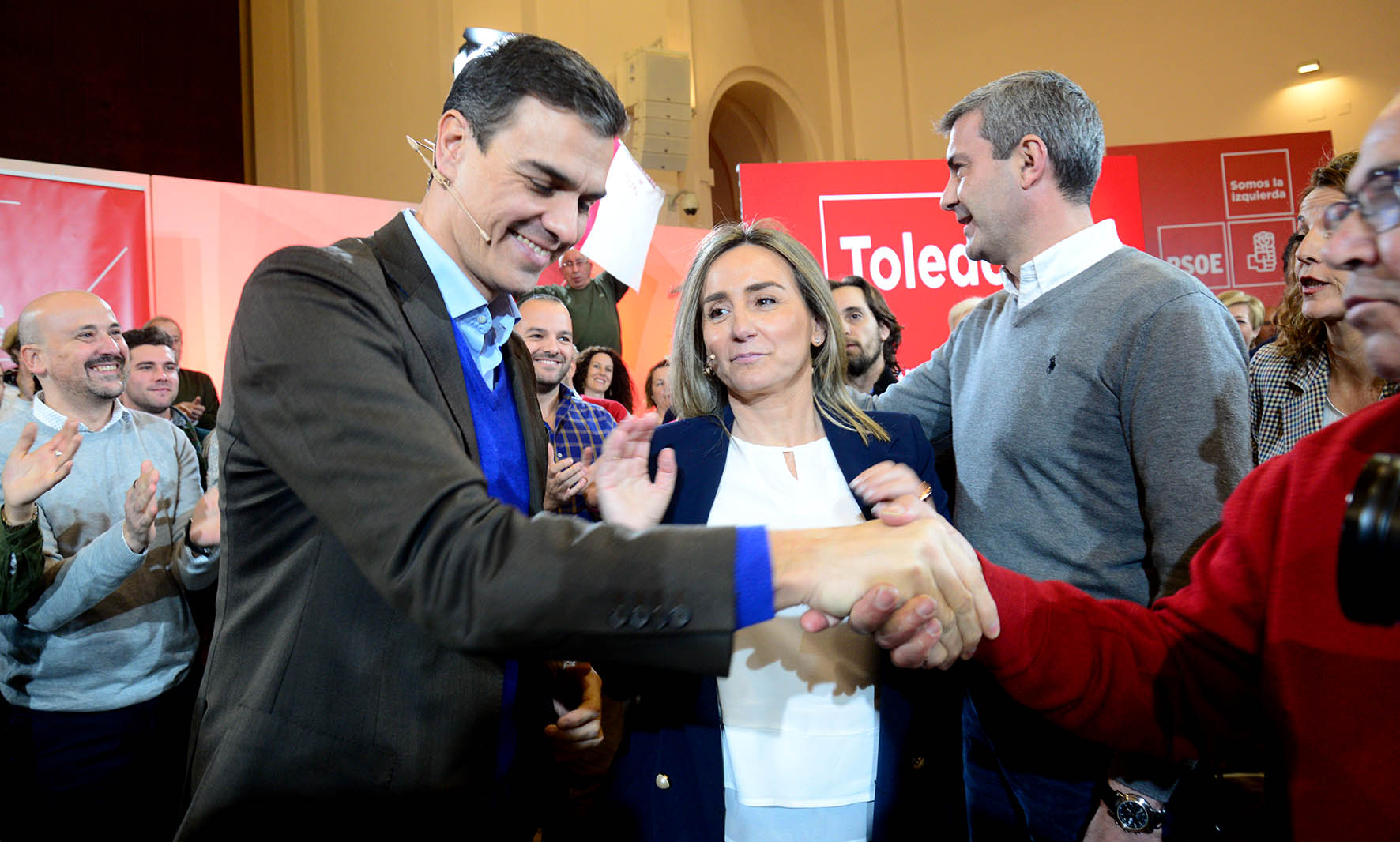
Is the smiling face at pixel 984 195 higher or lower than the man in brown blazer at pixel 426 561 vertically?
higher

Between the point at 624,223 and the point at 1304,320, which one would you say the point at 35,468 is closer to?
the point at 624,223

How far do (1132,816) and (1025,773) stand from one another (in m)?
0.24

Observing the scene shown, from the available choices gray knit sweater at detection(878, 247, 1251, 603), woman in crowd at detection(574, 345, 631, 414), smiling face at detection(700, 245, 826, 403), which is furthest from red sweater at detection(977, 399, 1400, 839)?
woman in crowd at detection(574, 345, 631, 414)

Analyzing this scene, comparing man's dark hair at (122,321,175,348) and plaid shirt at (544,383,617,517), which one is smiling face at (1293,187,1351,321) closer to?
plaid shirt at (544,383,617,517)

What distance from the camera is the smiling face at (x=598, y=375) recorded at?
4863mm

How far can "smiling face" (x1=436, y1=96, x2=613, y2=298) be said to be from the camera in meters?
1.41

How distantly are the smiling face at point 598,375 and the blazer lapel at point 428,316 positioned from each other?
353 centimetres

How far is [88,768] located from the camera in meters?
2.47

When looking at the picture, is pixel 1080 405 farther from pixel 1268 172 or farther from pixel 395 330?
pixel 1268 172

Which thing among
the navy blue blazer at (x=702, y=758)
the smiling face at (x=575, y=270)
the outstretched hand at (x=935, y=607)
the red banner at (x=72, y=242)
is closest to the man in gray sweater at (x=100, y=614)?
the navy blue blazer at (x=702, y=758)

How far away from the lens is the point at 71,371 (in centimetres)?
267

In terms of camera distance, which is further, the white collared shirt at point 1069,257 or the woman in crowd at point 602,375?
the woman in crowd at point 602,375

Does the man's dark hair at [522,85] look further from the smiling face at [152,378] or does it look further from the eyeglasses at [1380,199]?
the smiling face at [152,378]

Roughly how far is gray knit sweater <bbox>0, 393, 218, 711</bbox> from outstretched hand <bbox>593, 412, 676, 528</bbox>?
1466mm
